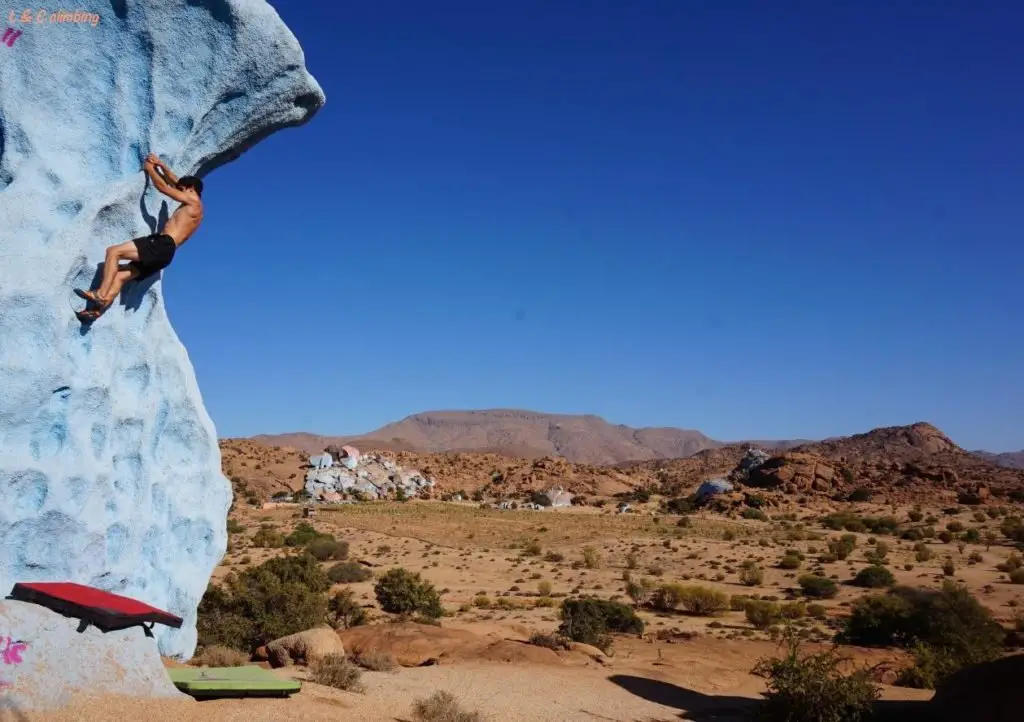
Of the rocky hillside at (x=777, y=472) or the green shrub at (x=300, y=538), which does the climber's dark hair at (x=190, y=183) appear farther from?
the rocky hillside at (x=777, y=472)

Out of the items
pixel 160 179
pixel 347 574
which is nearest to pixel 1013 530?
pixel 347 574

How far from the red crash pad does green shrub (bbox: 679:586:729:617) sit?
56.8 ft

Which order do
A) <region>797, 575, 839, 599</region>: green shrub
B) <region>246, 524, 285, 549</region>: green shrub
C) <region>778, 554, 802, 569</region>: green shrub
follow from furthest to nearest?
<region>246, 524, 285, 549</region>: green shrub < <region>778, 554, 802, 569</region>: green shrub < <region>797, 575, 839, 599</region>: green shrub

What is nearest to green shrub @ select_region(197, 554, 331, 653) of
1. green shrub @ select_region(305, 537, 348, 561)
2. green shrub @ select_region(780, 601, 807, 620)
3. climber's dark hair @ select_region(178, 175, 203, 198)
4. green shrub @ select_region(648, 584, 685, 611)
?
climber's dark hair @ select_region(178, 175, 203, 198)

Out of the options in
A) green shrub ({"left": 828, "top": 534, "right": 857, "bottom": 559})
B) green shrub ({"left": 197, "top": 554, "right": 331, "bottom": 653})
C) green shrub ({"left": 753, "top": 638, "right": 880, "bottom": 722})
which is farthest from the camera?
green shrub ({"left": 828, "top": 534, "right": 857, "bottom": 559})

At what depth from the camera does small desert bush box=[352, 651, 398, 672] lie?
37.6 feet

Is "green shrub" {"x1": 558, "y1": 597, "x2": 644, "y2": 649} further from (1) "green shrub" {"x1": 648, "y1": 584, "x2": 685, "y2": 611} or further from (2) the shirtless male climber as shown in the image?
(2) the shirtless male climber

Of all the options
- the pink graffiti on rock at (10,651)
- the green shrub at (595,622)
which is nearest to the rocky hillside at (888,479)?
the green shrub at (595,622)

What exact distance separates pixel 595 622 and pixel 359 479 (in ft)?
166

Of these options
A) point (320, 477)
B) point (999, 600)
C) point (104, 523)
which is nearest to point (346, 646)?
point (104, 523)

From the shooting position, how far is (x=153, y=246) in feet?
23.2

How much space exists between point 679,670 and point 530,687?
3693mm

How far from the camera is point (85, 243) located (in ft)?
22.3

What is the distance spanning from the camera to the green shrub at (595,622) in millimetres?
15430
